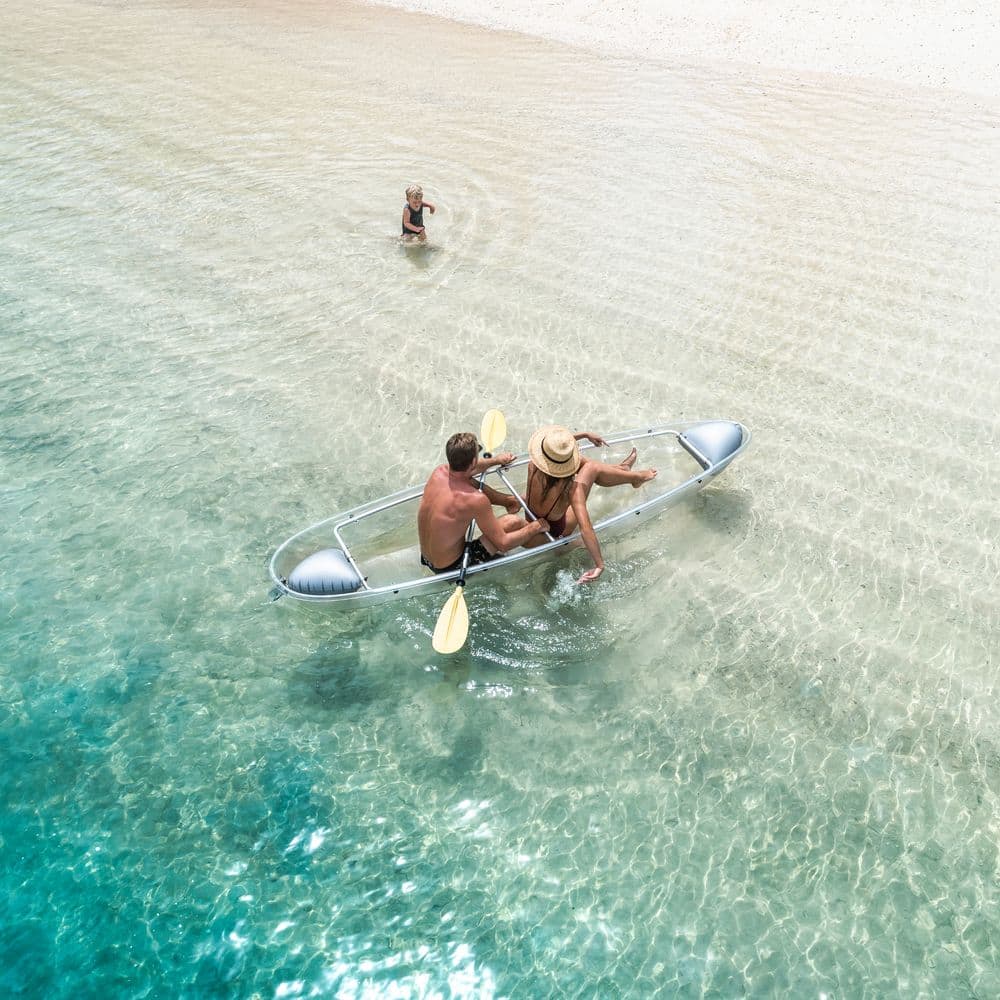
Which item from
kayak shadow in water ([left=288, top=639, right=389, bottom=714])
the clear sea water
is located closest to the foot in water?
the clear sea water

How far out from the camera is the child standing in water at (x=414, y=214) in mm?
9758

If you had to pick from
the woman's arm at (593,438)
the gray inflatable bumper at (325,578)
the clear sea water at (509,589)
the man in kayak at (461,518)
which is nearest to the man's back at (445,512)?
the man in kayak at (461,518)

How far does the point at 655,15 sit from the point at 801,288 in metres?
8.80

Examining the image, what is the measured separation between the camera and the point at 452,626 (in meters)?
5.77

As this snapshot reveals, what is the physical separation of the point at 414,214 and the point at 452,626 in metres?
5.97

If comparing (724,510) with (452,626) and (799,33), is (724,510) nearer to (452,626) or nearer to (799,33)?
(452,626)

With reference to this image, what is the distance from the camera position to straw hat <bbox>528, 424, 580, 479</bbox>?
5.84 m

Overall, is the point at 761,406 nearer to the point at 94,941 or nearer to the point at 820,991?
the point at 820,991

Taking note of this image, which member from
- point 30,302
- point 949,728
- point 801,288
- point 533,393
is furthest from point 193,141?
point 949,728

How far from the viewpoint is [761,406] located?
26.1 feet

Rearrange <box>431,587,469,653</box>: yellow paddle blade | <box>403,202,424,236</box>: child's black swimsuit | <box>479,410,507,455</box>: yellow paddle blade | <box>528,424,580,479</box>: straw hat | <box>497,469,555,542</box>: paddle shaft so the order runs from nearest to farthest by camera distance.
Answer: <box>431,587,469,653</box>: yellow paddle blade
<box>528,424,580,479</box>: straw hat
<box>497,469,555,542</box>: paddle shaft
<box>479,410,507,455</box>: yellow paddle blade
<box>403,202,424,236</box>: child's black swimsuit

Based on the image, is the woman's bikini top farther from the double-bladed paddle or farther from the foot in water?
the foot in water

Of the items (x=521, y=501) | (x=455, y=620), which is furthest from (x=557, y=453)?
(x=455, y=620)

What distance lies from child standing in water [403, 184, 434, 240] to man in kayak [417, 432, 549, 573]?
4870 mm
